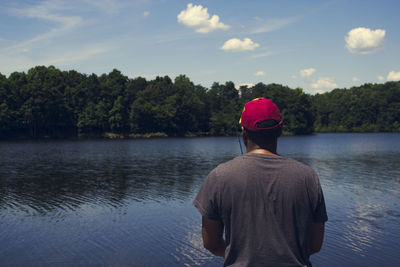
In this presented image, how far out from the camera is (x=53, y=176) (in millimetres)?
30234

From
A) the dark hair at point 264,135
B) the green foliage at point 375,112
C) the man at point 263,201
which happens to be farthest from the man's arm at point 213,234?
the green foliage at point 375,112

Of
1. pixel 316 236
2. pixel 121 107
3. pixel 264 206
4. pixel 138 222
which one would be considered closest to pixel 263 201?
pixel 264 206

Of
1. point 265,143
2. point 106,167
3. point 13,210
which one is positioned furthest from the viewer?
point 106,167

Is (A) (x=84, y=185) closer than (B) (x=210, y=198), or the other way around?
(B) (x=210, y=198)

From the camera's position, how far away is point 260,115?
2.84 metres

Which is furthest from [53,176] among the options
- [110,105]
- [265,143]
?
[110,105]

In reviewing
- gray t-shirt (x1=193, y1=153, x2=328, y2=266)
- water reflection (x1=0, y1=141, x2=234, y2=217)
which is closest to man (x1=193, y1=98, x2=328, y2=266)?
gray t-shirt (x1=193, y1=153, x2=328, y2=266)

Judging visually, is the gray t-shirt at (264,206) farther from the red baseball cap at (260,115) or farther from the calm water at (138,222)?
the calm water at (138,222)

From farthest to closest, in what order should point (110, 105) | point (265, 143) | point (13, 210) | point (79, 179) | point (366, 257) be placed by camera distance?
point (110, 105), point (79, 179), point (13, 210), point (366, 257), point (265, 143)

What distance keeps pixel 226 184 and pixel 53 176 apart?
30.2m

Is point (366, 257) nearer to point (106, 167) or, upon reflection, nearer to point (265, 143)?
point (265, 143)

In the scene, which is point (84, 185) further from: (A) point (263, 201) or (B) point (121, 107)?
(B) point (121, 107)

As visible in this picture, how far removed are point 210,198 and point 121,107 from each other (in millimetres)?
121392

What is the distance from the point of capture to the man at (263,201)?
2688 mm
